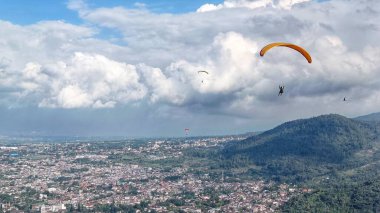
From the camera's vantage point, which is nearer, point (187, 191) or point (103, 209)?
point (103, 209)

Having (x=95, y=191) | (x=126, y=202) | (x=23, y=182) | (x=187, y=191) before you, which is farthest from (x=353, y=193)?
(x=23, y=182)

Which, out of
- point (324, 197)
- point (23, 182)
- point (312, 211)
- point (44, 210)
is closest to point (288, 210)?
point (312, 211)

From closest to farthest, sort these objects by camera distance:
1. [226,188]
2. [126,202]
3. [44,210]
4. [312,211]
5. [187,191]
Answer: [312,211] → [44,210] → [126,202] → [187,191] → [226,188]

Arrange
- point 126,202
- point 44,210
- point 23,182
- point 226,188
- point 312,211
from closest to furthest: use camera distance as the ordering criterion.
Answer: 1. point 312,211
2. point 44,210
3. point 126,202
4. point 226,188
5. point 23,182

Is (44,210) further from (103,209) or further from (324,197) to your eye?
(324,197)

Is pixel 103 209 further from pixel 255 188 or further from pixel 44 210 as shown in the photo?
pixel 255 188

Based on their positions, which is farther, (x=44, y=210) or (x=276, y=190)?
(x=276, y=190)

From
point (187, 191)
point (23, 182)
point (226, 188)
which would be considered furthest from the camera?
point (23, 182)

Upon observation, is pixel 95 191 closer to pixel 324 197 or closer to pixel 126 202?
pixel 126 202

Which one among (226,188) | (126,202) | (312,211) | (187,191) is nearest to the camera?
(312,211)
